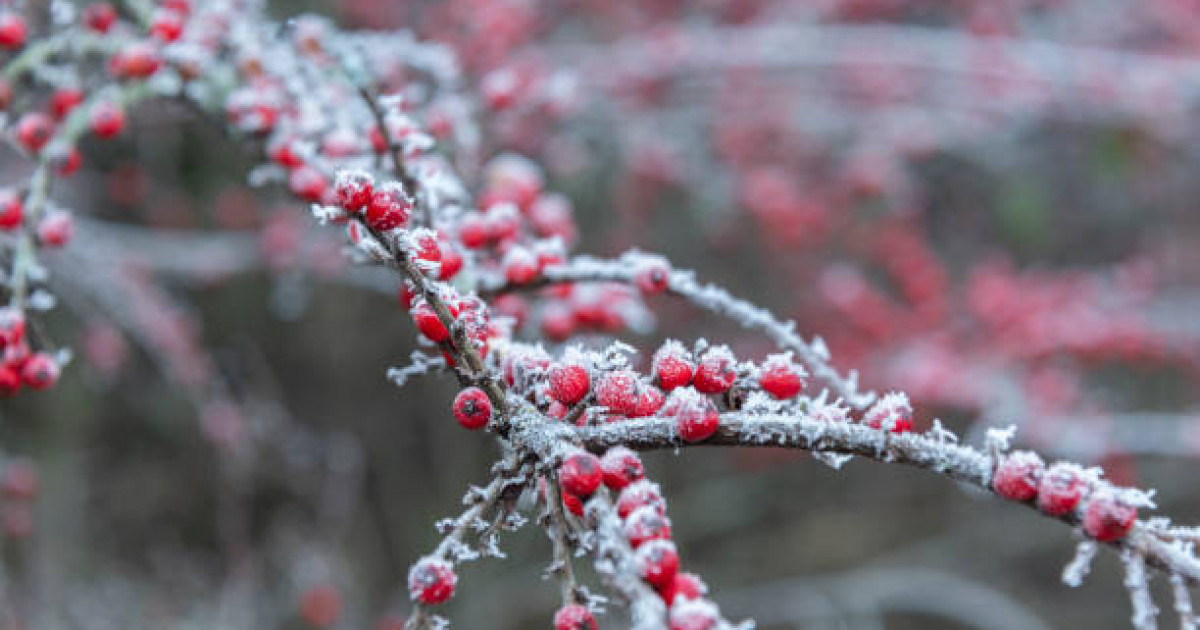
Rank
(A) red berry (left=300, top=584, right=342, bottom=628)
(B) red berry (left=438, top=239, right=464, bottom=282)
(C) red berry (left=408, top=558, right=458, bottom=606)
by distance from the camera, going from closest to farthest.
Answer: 1. (C) red berry (left=408, top=558, right=458, bottom=606)
2. (B) red berry (left=438, top=239, right=464, bottom=282)
3. (A) red berry (left=300, top=584, right=342, bottom=628)

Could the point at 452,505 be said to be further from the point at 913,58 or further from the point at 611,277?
the point at 611,277

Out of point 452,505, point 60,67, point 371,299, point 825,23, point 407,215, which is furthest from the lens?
point 371,299

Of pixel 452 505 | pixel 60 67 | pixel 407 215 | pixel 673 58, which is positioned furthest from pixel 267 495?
pixel 407 215

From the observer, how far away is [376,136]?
1340 mm

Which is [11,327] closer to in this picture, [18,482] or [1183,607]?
[1183,607]

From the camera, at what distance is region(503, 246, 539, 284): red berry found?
1267 mm

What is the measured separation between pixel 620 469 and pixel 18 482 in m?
2.97

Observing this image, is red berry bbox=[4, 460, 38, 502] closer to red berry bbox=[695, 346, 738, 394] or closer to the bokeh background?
the bokeh background

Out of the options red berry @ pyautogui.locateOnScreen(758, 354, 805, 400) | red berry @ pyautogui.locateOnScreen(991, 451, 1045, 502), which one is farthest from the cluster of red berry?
red berry @ pyautogui.locateOnScreen(758, 354, 805, 400)

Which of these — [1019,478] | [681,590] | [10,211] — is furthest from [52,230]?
[1019,478]

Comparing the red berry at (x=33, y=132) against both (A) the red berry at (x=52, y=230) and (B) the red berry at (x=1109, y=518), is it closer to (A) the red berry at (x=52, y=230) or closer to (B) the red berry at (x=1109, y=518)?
(A) the red berry at (x=52, y=230)

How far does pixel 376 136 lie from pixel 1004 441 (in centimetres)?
97

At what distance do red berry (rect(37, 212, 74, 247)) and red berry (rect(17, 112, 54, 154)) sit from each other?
0.13 m

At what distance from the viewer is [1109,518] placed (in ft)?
2.50
